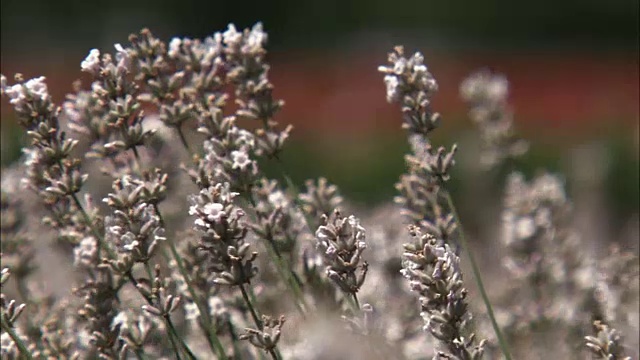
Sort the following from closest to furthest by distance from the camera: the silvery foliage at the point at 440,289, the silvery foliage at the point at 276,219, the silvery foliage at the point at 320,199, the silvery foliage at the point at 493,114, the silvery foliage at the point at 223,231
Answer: the silvery foliage at the point at 440,289
the silvery foliage at the point at 223,231
the silvery foliage at the point at 276,219
the silvery foliage at the point at 320,199
the silvery foliage at the point at 493,114

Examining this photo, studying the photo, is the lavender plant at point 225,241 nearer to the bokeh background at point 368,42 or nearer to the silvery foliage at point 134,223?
the silvery foliage at point 134,223

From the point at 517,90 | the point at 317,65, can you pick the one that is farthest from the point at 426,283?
the point at 317,65

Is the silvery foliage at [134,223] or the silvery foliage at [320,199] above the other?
the silvery foliage at [320,199]

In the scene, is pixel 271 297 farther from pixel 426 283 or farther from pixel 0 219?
pixel 426 283

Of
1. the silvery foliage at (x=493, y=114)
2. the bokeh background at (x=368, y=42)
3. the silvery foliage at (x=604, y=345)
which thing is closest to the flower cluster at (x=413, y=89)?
the silvery foliage at (x=604, y=345)

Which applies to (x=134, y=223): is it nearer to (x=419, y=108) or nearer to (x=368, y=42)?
(x=419, y=108)

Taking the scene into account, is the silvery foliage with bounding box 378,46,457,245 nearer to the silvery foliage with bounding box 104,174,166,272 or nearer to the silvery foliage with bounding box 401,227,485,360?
the silvery foliage with bounding box 401,227,485,360

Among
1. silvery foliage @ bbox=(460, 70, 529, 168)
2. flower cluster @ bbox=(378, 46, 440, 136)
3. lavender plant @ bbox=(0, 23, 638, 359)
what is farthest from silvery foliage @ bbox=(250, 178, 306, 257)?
silvery foliage @ bbox=(460, 70, 529, 168)

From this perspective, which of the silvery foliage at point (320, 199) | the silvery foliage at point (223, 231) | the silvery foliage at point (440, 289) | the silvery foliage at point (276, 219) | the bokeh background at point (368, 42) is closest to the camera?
the silvery foliage at point (440, 289)

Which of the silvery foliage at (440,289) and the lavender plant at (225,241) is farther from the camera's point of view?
the lavender plant at (225,241)
